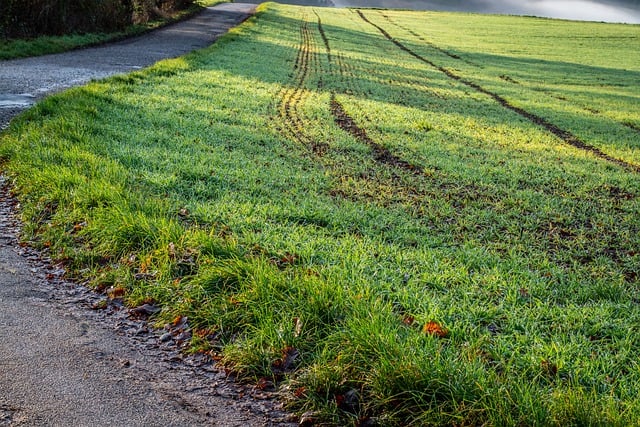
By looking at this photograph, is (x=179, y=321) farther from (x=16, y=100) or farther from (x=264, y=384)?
(x=16, y=100)

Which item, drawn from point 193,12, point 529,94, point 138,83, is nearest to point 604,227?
point 138,83

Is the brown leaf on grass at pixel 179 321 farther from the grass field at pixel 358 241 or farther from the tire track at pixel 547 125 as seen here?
→ the tire track at pixel 547 125

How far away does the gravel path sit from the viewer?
10.6 ft

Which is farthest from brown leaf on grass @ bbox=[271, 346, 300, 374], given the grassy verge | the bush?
the bush

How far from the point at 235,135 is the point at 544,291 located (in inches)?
241

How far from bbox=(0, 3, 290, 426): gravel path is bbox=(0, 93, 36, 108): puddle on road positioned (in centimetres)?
605

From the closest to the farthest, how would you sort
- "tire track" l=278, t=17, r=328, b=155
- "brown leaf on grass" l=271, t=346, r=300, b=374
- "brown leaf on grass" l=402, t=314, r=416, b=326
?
"brown leaf on grass" l=271, t=346, r=300, b=374 → "brown leaf on grass" l=402, t=314, r=416, b=326 → "tire track" l=278, t=17, r=328, b=155

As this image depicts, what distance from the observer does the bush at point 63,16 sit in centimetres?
1891

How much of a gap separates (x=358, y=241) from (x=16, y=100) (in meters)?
8.19

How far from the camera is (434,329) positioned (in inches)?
158

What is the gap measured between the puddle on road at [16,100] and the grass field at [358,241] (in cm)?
117

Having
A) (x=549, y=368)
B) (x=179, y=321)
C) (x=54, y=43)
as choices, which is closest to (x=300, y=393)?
(x=179, y=321)

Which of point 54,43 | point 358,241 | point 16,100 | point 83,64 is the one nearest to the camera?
point 358,241

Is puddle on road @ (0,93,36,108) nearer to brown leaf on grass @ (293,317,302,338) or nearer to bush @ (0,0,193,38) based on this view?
bush @ (0,0,193,38)
